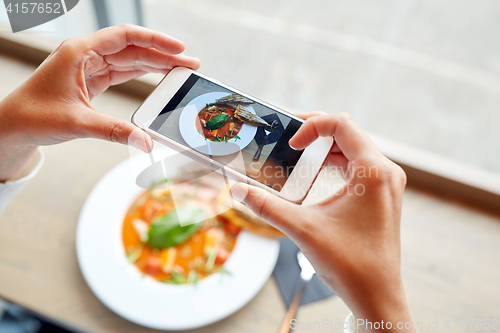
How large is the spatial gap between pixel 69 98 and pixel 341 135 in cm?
34

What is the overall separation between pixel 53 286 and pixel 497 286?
2.47 ft

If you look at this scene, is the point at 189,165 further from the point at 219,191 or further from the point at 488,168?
the point at 488,168

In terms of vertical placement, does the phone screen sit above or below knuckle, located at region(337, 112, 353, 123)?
below

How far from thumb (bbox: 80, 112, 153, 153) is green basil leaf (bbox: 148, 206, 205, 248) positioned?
0.77 ft

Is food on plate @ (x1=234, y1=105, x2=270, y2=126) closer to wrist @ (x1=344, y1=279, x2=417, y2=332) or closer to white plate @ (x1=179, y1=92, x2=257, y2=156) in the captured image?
white plate @ (x1=179, y1=92, x2=257, y2=156)

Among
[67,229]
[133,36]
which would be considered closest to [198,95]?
[133,36]

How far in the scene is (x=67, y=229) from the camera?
0.65 meters

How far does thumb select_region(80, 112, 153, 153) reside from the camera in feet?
1.42

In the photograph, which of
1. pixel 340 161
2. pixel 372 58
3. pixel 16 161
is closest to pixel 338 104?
pixel 372 58

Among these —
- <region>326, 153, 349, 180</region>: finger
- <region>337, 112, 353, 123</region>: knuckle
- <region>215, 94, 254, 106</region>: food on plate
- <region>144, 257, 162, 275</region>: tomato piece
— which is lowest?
<region>144, 257, 162, 275</region>: tomato piece

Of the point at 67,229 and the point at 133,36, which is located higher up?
the point at 133,36

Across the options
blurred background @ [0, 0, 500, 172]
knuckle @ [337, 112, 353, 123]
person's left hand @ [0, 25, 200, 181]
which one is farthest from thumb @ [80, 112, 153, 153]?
blurred background @ [0, 0, 500, 172]

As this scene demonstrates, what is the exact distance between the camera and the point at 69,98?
1.53 ft

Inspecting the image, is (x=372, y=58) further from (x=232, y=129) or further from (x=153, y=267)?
(x=153, y=267)
